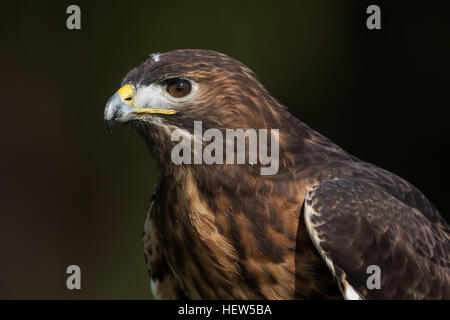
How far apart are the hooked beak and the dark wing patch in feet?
2.65

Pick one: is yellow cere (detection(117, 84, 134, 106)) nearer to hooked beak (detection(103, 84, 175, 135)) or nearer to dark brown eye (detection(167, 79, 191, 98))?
hooked beak (detection(103, 84, 175, 135))

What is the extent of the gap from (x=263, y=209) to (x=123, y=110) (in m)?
0.76

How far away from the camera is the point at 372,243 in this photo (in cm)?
261

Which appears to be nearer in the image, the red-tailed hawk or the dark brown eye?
the red-tailed hawk

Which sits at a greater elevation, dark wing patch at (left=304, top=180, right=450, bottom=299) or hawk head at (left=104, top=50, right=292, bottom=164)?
hawk head at (left=104, top=50, right=292, bottom=164)

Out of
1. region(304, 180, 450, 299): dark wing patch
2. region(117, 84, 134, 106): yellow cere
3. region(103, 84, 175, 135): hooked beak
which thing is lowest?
region(304, 180, 450, 299): dark wing patch

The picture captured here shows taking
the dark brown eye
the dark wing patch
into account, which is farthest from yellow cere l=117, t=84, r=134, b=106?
the dark wing patch

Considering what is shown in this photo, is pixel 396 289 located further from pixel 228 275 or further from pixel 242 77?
pixel 242 77

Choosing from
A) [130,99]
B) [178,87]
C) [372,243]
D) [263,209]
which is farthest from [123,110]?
[372,243]

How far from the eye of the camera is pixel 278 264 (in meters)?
2.73

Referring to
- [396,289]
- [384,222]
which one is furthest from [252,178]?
[396,289]

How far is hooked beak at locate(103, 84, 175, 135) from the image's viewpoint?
2.81 metres

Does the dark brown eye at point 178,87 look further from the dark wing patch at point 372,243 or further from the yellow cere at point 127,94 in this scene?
the dark wing patch at point 372,243

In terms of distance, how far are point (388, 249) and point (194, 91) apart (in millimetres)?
1080
